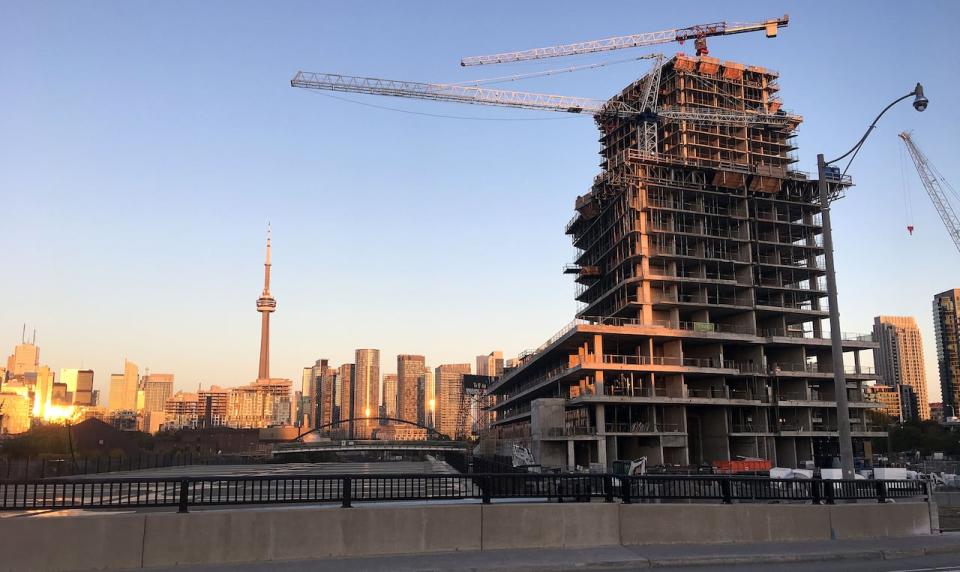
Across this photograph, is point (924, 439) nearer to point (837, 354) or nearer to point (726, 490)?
point (837, 354)

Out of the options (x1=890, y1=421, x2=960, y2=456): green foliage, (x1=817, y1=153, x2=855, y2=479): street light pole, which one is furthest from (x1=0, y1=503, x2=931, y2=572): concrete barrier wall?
(x1=890, y1=421, x2=960, y2=456): green foliage

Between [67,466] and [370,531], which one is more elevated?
[370,531]

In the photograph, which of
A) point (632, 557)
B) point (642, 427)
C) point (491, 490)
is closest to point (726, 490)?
point (632, 557)

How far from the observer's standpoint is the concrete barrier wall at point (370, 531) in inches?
531

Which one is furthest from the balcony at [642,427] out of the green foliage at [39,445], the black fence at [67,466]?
the green foliage at [39,445]

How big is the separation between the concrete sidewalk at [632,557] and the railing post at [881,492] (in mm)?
1636

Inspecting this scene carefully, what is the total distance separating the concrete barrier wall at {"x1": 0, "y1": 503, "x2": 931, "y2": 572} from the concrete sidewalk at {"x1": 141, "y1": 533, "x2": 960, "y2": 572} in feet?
1.03

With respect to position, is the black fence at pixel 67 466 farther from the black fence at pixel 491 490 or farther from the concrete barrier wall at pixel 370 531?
the concrete barrier wall at pixel 370 531

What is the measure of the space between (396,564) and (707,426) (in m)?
91.0

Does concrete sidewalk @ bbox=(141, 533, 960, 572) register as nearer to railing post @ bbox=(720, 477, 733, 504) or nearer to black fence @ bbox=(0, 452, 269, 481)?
railing post @ bbox=(720, 477, 733, 504)

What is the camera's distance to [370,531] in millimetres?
14828

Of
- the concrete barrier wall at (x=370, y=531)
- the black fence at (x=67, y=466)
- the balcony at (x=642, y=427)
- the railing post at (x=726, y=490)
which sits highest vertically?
the balcony at (x=642, y=427)

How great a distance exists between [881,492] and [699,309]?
83297mm

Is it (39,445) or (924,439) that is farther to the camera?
(924,439)
